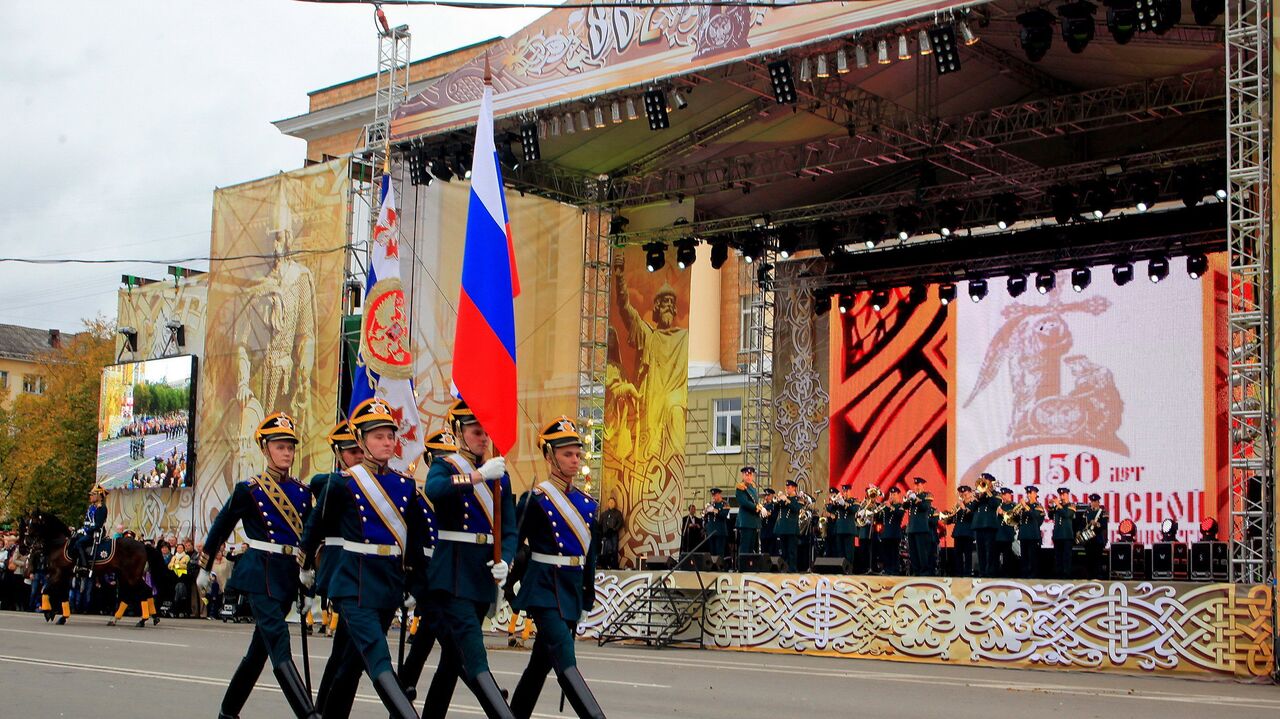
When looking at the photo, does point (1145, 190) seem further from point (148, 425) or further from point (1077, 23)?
point (148, 425)

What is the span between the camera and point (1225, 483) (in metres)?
23.2

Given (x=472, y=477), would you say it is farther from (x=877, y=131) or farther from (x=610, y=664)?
(x=877, y=131)

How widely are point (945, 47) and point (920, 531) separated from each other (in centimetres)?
720

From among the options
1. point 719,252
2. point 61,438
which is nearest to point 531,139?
point 719,252

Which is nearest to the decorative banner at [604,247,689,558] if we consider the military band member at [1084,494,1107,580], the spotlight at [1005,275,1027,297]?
the spotlight at [1005,275,1027,297]

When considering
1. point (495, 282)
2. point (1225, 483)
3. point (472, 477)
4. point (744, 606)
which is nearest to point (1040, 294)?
point (1225, 483)

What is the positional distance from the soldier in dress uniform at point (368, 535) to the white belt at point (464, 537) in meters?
0.23

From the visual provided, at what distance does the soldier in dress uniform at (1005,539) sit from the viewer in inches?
782

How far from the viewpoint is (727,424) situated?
123 feet

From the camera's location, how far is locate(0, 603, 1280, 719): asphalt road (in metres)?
10.1

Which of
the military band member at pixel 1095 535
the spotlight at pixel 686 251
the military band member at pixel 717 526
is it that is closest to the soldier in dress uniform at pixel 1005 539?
the military band member at pixel 1095 535

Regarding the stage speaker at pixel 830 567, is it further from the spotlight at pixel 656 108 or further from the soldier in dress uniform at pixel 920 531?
the spotlight at pixel 656 108

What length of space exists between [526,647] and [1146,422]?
37.1 feet

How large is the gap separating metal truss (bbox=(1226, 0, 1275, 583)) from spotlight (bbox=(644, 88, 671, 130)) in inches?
295
